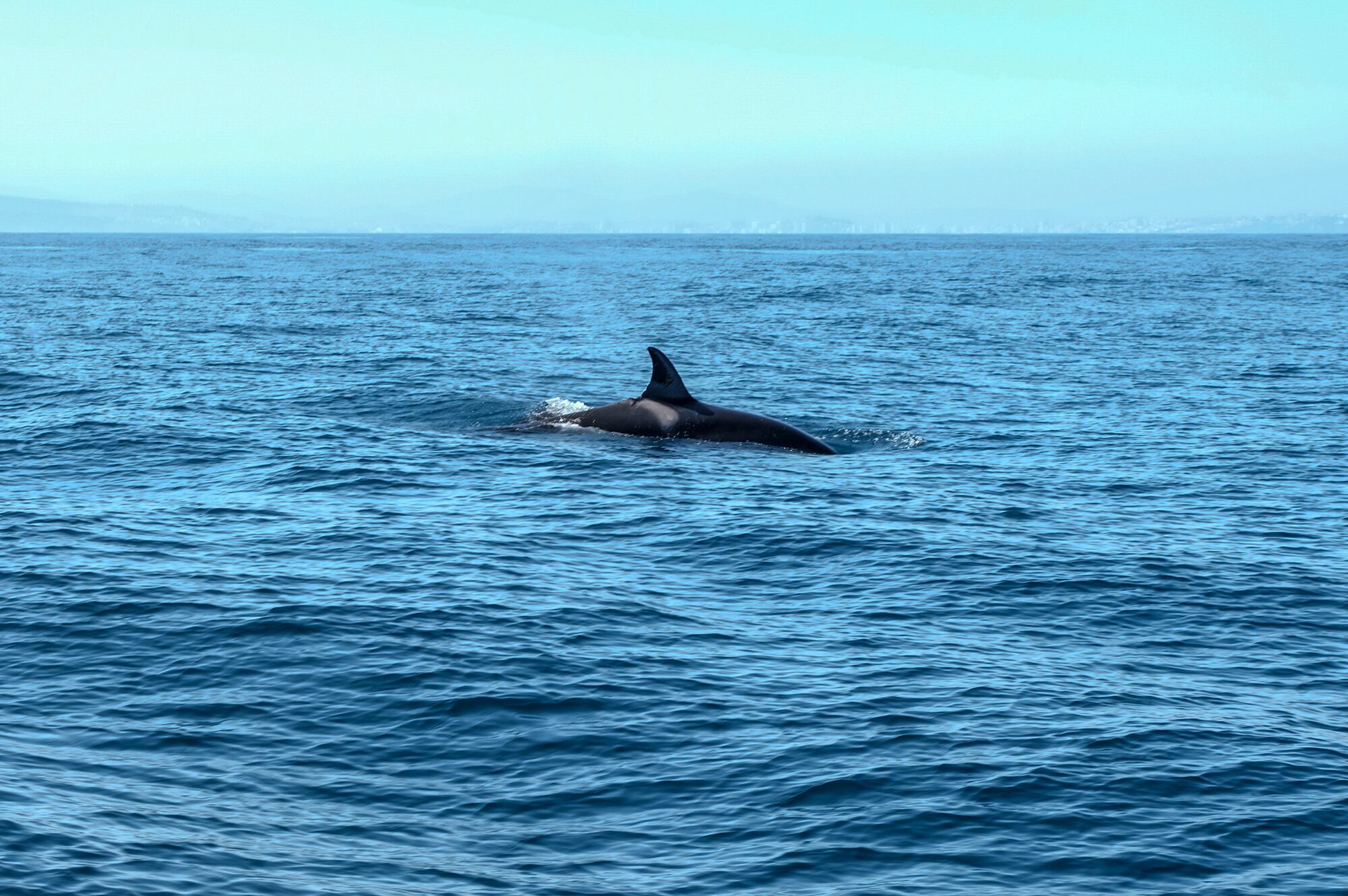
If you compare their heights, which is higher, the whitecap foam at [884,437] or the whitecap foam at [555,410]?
the whitecap foam at [555,410]

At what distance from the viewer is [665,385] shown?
31.2 metres

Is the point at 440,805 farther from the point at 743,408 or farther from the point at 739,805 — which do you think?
the point at 743,408

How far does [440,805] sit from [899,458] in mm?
19051

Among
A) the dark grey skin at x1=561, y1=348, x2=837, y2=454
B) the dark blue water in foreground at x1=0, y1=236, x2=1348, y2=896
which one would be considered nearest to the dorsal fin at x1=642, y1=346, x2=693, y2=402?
the dark grey skin at x1=561, y1=348, x2=837, y2=454

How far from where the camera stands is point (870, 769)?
13281 millimetres

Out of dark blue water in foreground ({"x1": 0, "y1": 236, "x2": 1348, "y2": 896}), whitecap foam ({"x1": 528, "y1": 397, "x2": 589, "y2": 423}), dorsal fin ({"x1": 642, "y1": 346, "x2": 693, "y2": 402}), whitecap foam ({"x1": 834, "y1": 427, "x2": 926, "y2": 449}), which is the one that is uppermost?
dorsal fin ({"x1": 642, "y1": 346, "x2": 693, "y2": 402})

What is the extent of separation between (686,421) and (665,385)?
89 centimetres

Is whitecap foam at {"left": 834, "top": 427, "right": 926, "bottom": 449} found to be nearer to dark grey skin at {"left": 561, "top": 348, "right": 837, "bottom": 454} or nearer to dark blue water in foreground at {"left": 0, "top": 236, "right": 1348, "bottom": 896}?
dark blue water in foreground at {"left": 0, "top": 236, "right": 1348, "bottom": 896}

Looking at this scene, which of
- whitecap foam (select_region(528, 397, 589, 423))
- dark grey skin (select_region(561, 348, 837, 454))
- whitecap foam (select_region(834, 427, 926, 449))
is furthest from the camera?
whitecap foam (select_region(528, 397, 589, 423))

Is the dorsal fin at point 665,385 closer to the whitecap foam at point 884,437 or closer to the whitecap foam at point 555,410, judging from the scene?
the whitecap foam at point 555,410

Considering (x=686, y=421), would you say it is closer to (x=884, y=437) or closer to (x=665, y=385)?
(x=665, y=385)

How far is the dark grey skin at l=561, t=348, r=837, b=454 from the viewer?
30672 mm

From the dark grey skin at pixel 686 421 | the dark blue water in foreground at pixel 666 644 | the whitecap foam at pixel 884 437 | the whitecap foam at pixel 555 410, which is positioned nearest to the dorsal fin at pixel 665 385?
the dark grey skin at pixel 686 421

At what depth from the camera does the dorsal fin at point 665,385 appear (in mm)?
30719
